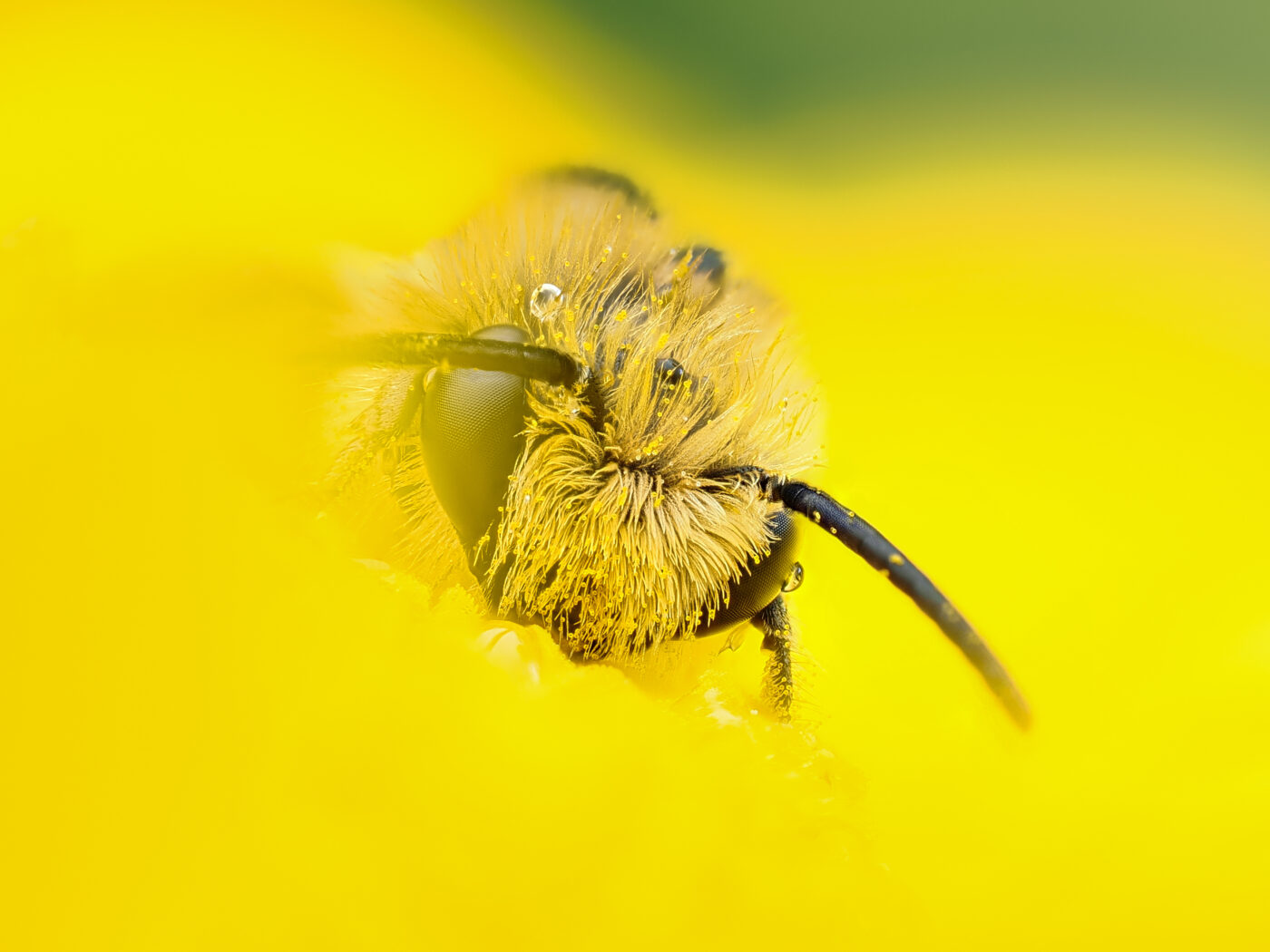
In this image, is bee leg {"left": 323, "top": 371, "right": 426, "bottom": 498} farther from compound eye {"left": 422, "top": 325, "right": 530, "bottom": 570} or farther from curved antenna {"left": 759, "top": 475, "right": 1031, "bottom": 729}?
curved antenna {"left": 759, "top": 475, "right": 1031, "bottom": 729}

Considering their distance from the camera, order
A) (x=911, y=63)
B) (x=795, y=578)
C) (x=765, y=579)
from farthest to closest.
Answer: (x=911, y=63), (x=795, y=578), (x=765, y=579)

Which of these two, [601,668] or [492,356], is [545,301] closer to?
[492,356]

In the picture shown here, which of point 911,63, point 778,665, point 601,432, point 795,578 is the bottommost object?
point 778,665

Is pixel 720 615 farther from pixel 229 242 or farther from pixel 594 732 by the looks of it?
pixel 229 242

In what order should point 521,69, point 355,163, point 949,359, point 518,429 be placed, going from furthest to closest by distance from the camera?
point 949,359, point 521,69, point 355,163, point 518,429

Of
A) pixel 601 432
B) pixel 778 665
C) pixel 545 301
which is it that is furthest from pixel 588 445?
pixel 778 665

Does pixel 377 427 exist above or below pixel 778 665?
above

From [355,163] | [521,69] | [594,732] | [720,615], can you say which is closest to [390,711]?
[594,732]
